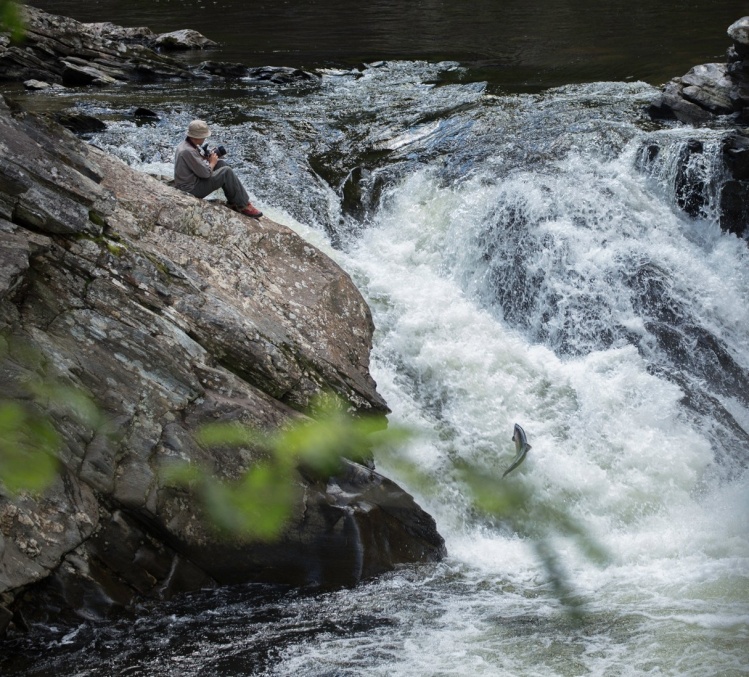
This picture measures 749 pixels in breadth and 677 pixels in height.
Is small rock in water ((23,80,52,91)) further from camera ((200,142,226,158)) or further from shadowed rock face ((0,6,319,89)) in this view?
camera ((200,142,226,158))

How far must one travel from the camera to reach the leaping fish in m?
9.93

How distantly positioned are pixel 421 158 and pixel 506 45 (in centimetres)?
1155

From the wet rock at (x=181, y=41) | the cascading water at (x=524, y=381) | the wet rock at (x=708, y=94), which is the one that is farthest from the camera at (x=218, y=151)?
the wet rock at (x=181, y=41)

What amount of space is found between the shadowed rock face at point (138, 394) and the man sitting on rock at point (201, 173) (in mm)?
1350

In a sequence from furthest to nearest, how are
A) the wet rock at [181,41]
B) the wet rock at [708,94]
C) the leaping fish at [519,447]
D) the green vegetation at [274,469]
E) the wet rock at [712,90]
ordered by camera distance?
the wet rock at [181,41] < the wet rock at [712,90] < the wet rock at [708,94] < the leaping fish at [519,447] < the green vegetation at [274,469]

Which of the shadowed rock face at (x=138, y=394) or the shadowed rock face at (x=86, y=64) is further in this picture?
the shadowed rock face at (x=86, y=64)

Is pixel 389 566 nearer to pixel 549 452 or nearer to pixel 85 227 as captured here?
pixel 549 452

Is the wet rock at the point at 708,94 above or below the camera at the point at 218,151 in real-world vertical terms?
above

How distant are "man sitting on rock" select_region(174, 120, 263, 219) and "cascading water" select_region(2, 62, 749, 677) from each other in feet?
5.81

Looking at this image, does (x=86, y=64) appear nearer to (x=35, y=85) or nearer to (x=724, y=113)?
(x=35, y=85)

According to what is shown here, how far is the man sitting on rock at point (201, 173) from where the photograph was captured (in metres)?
11.1

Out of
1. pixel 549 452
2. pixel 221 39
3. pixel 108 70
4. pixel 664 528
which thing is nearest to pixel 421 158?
pixel 549 452

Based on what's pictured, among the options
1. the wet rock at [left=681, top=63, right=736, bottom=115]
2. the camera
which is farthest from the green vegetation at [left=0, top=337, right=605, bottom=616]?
the wet rock at [left=681, top=63, right=736, bottom=115]

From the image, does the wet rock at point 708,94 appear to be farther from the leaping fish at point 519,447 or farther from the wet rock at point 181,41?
the wet rock at point 181,41
